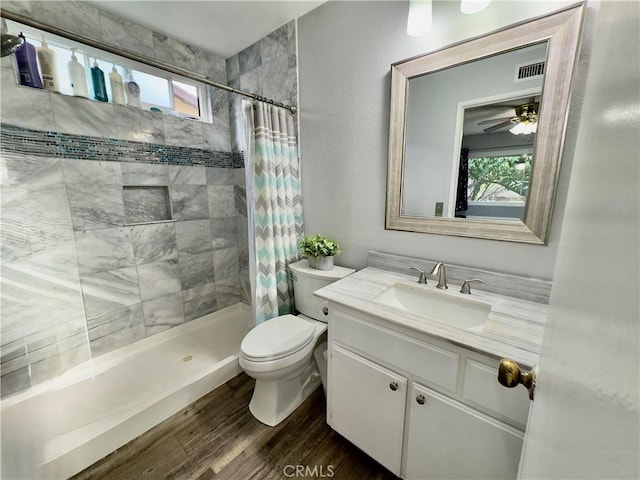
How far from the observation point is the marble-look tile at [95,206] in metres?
1.61

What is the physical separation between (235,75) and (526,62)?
6.88 feet

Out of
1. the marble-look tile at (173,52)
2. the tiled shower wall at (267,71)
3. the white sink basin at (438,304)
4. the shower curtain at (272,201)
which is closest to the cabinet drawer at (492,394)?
the white sink basin at (438,304)

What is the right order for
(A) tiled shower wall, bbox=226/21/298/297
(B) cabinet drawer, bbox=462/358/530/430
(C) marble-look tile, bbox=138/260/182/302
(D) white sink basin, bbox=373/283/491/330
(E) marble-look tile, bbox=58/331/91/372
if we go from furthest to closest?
(C) marble-look tile, bbox=138/260/182/302, (A) tiled shower wall, bbox=226/21/298/297, (E) marble-look tile, bbox=58/331/91/372, (D) white sink basin, bbox=373/283/491/330, (B) cabinet drawer, bbox=462/358/530/430

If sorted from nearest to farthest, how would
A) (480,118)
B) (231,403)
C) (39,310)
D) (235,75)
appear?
(480,118), (39,310), (231,403), (235,75)

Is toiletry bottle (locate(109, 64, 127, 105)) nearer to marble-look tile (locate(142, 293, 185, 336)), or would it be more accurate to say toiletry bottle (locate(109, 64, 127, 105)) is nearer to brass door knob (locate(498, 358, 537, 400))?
marble-look tile (locate(142, 293, 185, 336))

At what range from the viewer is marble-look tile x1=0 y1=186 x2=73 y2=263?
139cm

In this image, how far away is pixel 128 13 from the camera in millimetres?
1678

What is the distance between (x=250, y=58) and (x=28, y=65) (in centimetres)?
134

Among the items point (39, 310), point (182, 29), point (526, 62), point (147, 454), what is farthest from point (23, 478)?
point (526, 62)

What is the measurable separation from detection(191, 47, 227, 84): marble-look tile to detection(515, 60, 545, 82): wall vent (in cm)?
210

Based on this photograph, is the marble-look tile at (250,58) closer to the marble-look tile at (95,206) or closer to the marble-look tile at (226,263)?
the marble-look tile at (95,206)

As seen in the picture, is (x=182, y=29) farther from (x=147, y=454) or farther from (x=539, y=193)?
(x=147, y=454)

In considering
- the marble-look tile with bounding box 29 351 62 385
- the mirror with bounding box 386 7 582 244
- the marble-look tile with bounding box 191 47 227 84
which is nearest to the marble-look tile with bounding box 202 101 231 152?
the marble-look tile with bounding box 191 47 227 84

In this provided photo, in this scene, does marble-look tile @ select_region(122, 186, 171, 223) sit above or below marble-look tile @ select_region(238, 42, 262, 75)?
below
